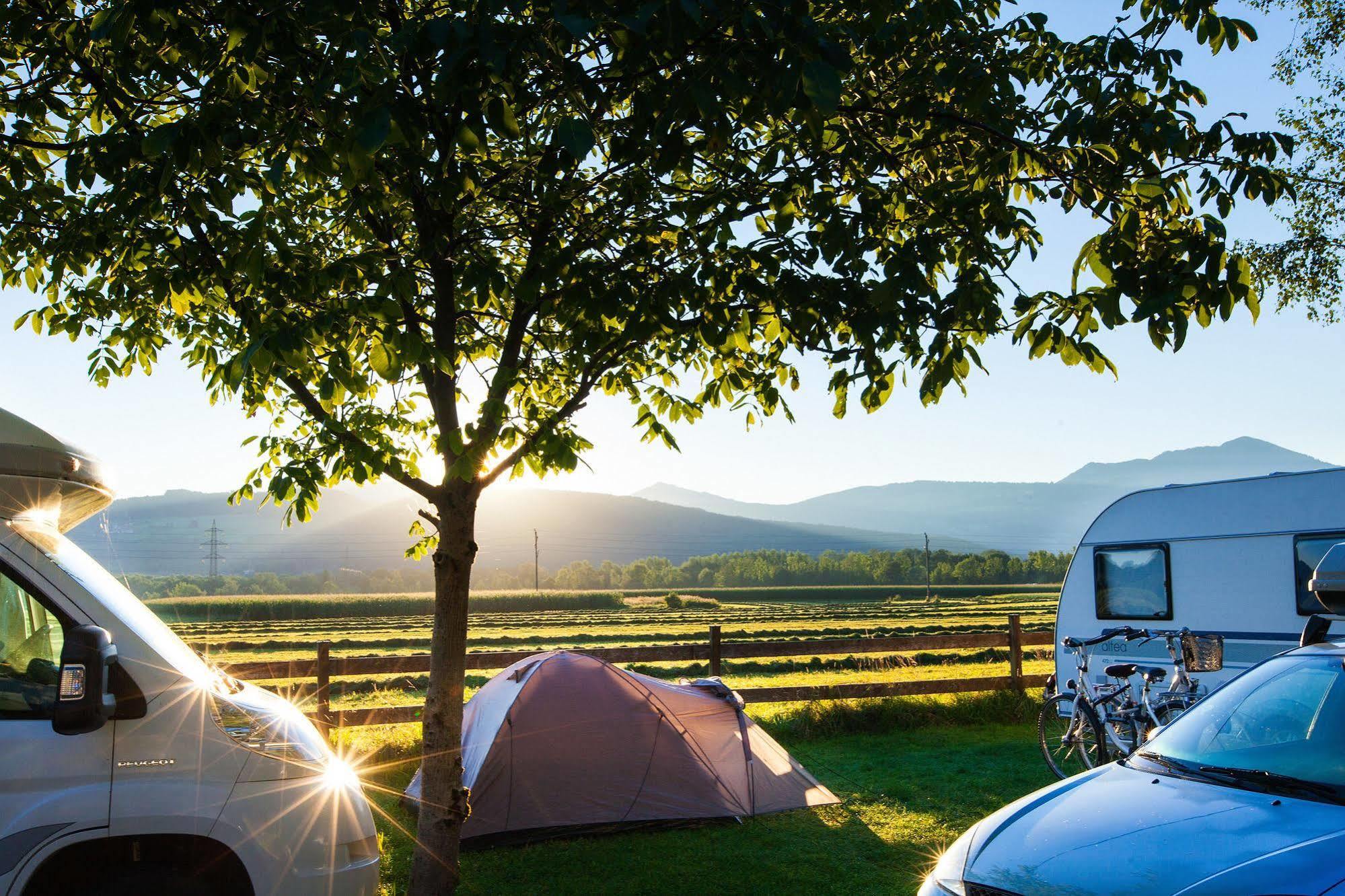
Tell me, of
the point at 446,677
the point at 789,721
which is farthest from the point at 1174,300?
the point at 789,721

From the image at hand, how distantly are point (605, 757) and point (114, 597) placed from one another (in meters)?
4.70

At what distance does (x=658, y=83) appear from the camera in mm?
3949

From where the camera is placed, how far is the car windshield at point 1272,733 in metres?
3.91

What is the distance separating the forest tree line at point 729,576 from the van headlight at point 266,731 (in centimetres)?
12320

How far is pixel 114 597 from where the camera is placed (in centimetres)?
391

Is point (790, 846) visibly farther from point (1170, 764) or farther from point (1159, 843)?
point (1159, 843)

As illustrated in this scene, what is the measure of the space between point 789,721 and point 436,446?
25.1 feet

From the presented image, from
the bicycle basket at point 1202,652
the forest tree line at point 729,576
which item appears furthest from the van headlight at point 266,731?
the forest tree line at point 729,576

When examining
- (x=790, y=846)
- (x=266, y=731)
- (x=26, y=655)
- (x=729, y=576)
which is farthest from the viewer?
(x=729, y=576)

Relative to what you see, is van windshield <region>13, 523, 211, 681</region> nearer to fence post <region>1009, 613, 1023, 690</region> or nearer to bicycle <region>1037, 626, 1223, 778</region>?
bicycle <region>1037, 626, 1223, 778</region>

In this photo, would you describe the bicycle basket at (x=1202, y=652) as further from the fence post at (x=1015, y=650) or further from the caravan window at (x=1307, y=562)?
the fence post at (x=1015, y=650)

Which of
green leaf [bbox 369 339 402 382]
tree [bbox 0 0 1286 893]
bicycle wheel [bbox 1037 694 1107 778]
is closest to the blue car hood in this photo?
tree [bbox 0 0 1286 893]

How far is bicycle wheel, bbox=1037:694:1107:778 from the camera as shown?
8.95m

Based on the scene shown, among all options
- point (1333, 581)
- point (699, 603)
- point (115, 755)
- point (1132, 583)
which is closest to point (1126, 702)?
point (1132, 583)
